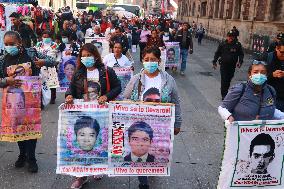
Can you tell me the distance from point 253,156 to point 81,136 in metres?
1.95

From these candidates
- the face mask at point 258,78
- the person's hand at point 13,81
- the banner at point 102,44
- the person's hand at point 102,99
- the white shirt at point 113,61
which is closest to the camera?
the face mask at point 258,78

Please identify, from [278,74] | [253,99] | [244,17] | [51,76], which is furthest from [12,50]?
[244,17]

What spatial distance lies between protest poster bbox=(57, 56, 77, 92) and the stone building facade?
46.4 ft

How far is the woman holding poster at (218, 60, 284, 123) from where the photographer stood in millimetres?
4172

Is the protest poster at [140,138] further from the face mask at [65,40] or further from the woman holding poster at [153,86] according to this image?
the face mask at [65,40]

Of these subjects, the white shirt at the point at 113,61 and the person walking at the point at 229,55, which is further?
the person walking at the point at 229,55

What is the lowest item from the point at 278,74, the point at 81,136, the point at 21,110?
the point at 81,136

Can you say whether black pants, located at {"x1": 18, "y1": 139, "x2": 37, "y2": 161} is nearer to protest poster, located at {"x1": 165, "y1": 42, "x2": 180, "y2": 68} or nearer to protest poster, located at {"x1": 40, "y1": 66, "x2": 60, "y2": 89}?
protest poster, located at {"x1": 40, "y1": 66, "x2": 60, "y2": 89}

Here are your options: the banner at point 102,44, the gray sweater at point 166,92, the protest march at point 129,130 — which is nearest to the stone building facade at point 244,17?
the banner at point 102,44

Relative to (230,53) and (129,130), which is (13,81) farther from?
(230,53)

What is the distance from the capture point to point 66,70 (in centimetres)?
796

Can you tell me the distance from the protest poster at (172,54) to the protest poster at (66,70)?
237 inches

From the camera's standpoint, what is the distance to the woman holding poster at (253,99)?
4.17 meters

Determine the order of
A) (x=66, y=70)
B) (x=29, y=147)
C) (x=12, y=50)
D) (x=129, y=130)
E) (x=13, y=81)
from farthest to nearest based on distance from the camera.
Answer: (x=66, y=70), (x=29, y=147), (x=12, y=50), (x=13, y=81), (x=129, y=130)
